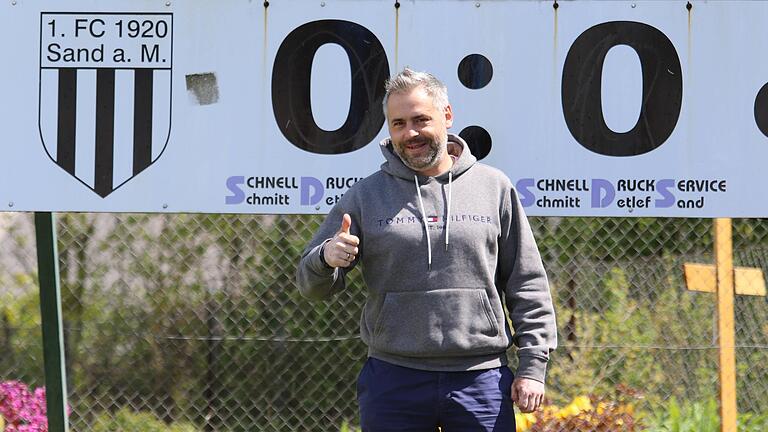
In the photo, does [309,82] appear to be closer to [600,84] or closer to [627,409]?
[600,84]

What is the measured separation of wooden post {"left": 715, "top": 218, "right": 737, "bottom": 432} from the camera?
16.4 feet

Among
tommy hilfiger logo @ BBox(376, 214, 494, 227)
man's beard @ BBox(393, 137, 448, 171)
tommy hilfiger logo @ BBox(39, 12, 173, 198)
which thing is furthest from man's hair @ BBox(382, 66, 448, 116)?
tommy hilfiger logo @ BBox(39, 12, 173, 198)

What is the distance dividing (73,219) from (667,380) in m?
3.45

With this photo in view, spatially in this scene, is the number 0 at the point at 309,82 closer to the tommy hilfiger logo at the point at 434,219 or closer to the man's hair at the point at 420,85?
the man's hair at the point at 420,85


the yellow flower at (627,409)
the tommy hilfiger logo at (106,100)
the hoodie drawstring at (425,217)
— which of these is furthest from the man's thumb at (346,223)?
the yellow flower at (627,409)

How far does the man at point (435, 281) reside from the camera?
2.86 m

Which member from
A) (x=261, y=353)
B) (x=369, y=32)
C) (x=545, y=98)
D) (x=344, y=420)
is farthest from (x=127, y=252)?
(x=545, y=98)

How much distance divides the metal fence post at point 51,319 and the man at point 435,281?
5.61 ft

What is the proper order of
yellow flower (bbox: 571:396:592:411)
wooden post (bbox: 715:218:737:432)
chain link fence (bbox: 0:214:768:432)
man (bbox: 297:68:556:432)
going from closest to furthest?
man (bbox: 297:68:556:432), wooden post (bbox: 715:218:737:432), yellow flower (bbox: 571:396:592:411), chain link fence (bbox: 0:214:768:432)

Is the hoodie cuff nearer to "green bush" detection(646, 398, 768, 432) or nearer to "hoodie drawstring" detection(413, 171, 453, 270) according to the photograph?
"hoodie drawstring" detection(413, 171, 453, 270)

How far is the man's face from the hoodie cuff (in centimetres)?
62

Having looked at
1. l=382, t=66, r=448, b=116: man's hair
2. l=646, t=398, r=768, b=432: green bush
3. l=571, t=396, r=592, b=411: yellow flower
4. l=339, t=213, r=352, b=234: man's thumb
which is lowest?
l=646, t=398, r=768, b=432: green bush

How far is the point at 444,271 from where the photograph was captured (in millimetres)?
2867

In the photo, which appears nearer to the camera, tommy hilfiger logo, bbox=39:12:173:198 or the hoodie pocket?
the hoodie pocket
